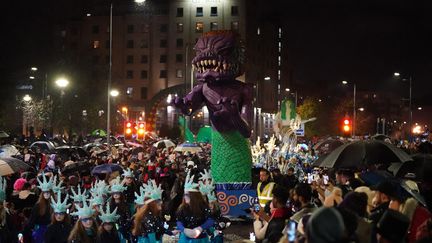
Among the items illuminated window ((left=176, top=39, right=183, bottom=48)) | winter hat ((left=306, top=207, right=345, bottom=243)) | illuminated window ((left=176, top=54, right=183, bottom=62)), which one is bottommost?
winter hat ((left=306, top=207, right=345, bottom=243))

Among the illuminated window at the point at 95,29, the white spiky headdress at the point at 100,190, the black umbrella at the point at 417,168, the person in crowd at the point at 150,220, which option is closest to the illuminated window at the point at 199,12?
the illuminated window at the point at 95,29

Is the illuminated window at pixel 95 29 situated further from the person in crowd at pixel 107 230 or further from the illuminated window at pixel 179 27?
the person in crowd at pixel 107 230

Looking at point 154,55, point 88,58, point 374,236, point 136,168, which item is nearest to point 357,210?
point 374,236

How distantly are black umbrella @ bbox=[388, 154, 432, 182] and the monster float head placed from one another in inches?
237

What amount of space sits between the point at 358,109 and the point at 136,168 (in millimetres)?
71046

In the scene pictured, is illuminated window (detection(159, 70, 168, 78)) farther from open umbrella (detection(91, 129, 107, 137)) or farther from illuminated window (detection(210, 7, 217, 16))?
open umbrella (detection(91, 129, 107, 137))

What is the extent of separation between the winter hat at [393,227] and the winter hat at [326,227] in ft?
7.32

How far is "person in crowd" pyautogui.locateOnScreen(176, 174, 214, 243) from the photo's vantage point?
9.90m

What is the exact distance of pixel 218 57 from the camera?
57.1ft

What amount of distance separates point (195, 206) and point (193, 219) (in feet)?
0.74

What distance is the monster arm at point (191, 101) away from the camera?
17906mm

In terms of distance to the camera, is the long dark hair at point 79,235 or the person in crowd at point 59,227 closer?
the long dark hair at point 79,235

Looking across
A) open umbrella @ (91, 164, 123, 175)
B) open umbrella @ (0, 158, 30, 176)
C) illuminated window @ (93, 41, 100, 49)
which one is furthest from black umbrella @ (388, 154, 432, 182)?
illuminated window @ (93, 41, 100, 49)

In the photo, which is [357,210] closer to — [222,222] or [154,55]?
[222,222]
